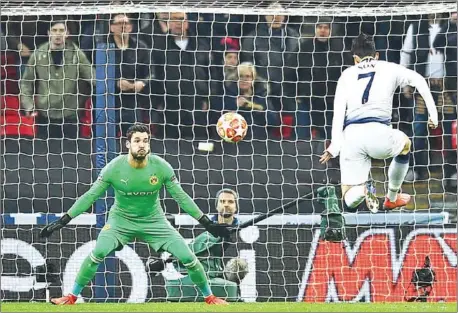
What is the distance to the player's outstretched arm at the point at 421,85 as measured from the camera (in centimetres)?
1327

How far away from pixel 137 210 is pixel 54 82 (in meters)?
2.29

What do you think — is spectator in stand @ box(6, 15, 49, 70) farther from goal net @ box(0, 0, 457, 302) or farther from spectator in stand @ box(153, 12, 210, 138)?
spectator in stand @ box(153, 12, 210, 138)

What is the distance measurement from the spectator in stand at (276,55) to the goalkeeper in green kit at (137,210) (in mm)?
2269

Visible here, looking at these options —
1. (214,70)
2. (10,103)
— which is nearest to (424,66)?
(214,70)

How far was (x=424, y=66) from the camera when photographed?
15.0m

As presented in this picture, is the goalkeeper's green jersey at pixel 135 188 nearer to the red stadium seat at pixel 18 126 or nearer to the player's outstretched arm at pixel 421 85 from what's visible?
the red stadium seat at pixel 18 126

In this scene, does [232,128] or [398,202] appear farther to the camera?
[398,202]

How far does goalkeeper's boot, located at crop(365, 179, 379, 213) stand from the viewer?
1391 centimetres

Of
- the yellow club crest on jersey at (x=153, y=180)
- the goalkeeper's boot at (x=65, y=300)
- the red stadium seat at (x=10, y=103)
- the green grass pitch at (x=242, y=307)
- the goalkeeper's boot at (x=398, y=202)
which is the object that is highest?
the red stadium seat at (x=10, y=103)

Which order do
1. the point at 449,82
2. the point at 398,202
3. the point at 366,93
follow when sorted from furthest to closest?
the point at 449,82, the point at 398,202, the point at 366,93

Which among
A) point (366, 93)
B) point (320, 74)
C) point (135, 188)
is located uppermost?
point (320, 74)

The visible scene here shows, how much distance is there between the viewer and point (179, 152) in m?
14.8

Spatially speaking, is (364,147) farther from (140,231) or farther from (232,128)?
(140,231)

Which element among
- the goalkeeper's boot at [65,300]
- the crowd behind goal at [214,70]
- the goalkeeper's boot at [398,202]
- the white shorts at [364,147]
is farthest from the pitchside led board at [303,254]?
the goalkeeper's boot at [65,300]
